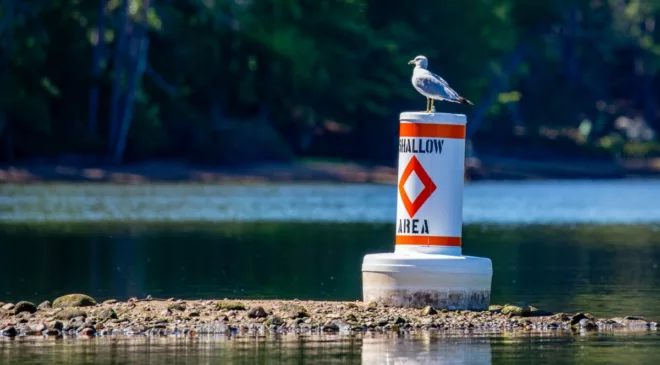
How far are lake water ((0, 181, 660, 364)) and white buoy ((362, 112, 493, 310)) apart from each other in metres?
1.59

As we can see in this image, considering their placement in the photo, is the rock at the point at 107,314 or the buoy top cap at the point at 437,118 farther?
the buoy top cap at the point at 437,118

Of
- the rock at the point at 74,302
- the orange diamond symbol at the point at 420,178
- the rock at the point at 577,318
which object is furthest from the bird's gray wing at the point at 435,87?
the rock at the point at 74,302

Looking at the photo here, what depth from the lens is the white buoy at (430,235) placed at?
788 inches

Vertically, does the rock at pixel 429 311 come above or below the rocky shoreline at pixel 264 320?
above

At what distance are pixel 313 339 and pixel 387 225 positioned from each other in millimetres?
29331

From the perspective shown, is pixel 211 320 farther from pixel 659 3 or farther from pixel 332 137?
pixel 659 3

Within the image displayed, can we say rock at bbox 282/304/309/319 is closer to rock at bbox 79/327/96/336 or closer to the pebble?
the pebble

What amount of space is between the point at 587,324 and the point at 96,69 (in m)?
61.6

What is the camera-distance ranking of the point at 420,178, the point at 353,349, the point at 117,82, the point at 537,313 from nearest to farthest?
the point at 353,349
the point at 537,313
the point at 420,178
the point at 117,82

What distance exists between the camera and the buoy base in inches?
787

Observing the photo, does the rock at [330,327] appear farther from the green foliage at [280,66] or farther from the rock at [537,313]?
the green foliage at [280,66]

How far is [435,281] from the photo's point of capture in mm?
20000

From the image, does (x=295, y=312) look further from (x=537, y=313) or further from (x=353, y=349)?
(x=537, y=313)

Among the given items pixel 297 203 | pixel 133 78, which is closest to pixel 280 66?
pixel 133 78
